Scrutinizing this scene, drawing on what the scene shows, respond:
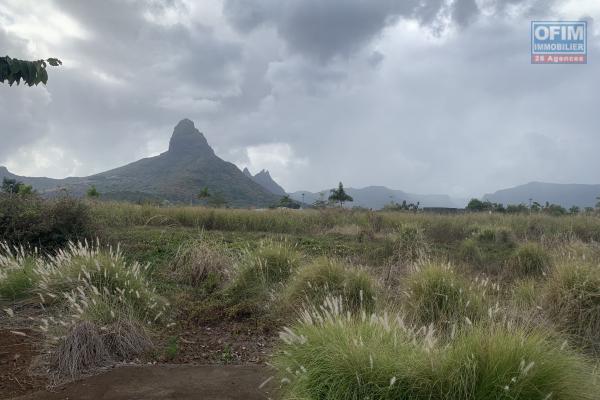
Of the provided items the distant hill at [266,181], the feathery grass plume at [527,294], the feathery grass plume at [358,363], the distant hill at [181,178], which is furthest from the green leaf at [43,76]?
the distant hill at [266,181]

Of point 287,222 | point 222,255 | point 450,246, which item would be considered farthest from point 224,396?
point 287,222

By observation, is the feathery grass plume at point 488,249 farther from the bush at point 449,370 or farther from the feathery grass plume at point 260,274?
the bush at point 449,370

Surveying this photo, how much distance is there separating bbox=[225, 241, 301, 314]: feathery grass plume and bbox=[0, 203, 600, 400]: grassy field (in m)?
0.02

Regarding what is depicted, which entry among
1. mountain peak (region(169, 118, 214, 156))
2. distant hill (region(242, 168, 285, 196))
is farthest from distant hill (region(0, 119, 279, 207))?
distant hill (region(242, 168, 285, 196))

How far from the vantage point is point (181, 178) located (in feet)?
309

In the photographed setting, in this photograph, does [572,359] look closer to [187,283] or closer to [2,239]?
[187,283]

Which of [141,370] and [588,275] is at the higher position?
[588,275]

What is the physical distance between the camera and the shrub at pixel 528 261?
380 inches

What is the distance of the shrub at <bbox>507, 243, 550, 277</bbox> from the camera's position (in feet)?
31.7

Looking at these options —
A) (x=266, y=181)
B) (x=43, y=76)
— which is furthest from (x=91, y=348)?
(x=266, y=181)

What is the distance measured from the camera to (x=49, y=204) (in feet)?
33.3

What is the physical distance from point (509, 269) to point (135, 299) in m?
7.49

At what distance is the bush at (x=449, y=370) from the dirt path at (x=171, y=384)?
2.80 feet

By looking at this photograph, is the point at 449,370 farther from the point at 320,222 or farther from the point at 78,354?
the point at 320,222
